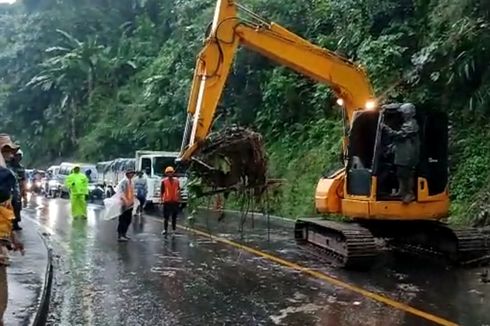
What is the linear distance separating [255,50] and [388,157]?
11.5ft

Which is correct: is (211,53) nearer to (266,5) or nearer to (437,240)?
(437,240)

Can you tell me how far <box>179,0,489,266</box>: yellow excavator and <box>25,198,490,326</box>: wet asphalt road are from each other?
0.62 metres

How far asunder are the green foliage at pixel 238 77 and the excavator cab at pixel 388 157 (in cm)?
174

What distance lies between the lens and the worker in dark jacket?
525 inches

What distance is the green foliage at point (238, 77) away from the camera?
19.6m

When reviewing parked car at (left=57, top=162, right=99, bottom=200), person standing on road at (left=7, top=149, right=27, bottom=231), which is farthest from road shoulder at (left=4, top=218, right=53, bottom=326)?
parked car at (left=57, top=162, right=99, bottom=200)

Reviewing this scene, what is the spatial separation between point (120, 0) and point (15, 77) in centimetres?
1028

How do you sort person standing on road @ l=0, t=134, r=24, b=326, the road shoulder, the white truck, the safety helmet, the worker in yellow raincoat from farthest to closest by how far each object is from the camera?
the white truck → the worker in yellow raincoat → the safety helmet → the road shoulder → person standing on road @ l=0, t=134, r=24, b=326

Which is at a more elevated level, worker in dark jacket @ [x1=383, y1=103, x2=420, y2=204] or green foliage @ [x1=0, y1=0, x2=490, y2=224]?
green foliage @ [x1=0, y1=0, x2=490, y2=224]

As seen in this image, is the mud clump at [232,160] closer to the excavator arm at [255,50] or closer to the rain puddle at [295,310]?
the excavator arm at [255,50]

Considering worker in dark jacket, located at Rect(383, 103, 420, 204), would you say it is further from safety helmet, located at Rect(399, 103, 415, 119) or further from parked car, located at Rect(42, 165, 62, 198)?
parked car, located at Rect(42, 165, 62, 198)

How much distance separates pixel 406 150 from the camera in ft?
43.8

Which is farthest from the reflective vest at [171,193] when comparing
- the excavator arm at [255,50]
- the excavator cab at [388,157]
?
the excavator cab at [388,157]

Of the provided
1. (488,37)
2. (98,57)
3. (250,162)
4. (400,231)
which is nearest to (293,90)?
(488,37)
